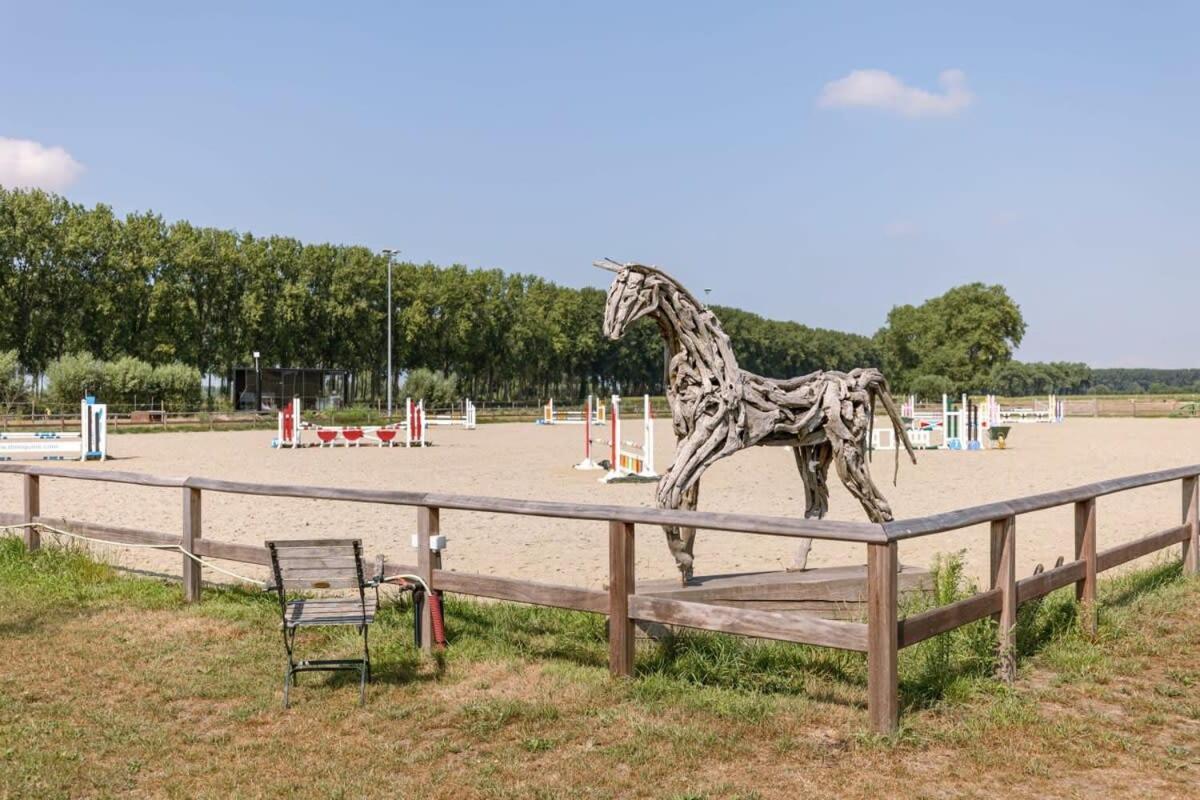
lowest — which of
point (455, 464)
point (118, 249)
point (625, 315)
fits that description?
point (455, 464)

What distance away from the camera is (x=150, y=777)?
4234 millimetres

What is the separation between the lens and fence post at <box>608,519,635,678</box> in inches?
212

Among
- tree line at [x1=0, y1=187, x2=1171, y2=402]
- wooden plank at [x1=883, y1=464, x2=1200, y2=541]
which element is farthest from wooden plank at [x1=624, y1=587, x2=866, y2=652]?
tree line at [x1=0, y1=187, x2=1171, y2=402]

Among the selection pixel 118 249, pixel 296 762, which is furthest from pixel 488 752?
pixel 118 249

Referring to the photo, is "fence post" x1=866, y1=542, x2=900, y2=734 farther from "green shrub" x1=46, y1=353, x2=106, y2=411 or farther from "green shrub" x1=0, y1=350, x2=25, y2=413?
"green shrub" x1=46, y1=353, x2=106, y2=411

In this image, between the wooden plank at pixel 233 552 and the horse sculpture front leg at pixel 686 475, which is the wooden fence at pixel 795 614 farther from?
the horse sculpture front leg at pixel 686 475

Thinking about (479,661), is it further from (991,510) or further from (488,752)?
(991,510)

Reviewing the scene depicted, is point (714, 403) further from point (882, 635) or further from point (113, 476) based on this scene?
point (113, 476)

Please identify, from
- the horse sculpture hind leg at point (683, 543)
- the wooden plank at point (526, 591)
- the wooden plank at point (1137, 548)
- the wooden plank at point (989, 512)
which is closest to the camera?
the wooden plank at point (989, 512)

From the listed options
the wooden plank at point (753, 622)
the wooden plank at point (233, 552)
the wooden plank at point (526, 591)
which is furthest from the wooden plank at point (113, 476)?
the wooden plank at point (753, 622)

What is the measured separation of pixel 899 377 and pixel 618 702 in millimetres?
120104

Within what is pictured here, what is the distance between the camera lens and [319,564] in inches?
215

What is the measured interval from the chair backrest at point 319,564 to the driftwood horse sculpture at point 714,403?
1.86 m

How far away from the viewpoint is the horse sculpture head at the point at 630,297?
6.04m
